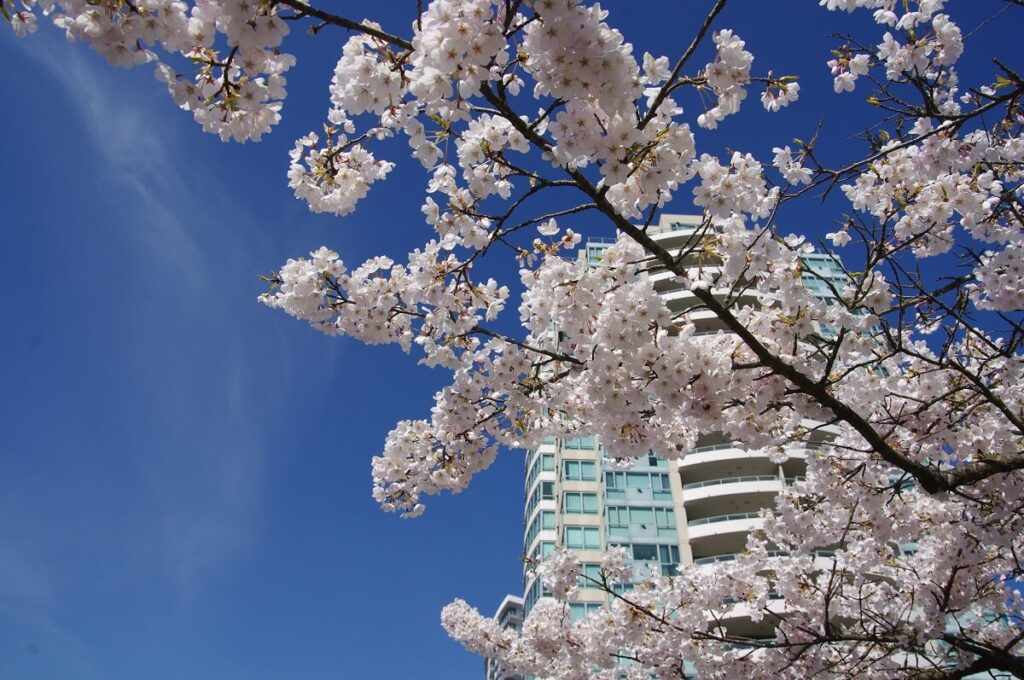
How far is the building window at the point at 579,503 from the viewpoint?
1238 inches

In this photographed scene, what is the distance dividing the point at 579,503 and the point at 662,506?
4.58 m

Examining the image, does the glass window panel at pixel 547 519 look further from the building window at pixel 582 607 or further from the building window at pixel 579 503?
the building window at pixel 582 607

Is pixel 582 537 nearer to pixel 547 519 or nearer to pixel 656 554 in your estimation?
pixel 547 519

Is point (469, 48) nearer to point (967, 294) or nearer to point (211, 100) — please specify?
point (211, 100)

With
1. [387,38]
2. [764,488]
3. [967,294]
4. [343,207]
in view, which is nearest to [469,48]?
[387,38]

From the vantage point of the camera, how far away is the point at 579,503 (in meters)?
31.7

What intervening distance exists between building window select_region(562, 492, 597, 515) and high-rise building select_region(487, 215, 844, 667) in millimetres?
51

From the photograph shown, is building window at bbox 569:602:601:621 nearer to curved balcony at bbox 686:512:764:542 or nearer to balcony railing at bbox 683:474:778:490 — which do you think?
curved balcony at bbox 686:512:764:542

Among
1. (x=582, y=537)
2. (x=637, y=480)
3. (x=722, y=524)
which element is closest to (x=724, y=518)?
(x=722, y=524)

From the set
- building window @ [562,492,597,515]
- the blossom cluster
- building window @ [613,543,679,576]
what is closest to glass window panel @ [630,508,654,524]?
building window @ [613,543,679,576]

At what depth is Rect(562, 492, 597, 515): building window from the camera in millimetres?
31453

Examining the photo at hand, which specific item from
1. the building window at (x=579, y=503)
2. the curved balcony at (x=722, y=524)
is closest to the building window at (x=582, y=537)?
the building window at (x=579, y=503)

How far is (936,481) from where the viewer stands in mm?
4980

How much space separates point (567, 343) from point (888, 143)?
311cm
